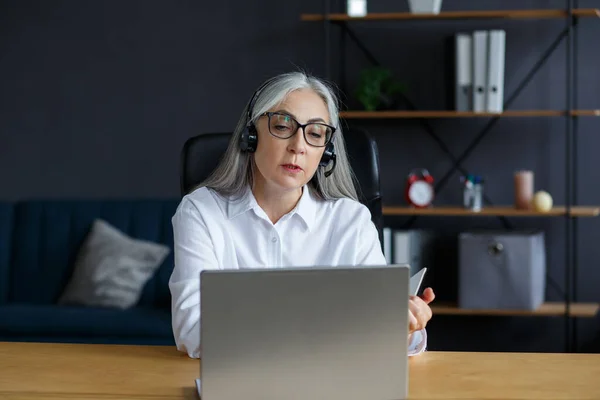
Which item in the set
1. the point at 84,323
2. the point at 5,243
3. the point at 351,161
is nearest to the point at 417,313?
the point at 351,161

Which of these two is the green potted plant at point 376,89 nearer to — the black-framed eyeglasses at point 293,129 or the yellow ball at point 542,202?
the yellow ball at point 542,202

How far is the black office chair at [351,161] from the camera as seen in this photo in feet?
6.88

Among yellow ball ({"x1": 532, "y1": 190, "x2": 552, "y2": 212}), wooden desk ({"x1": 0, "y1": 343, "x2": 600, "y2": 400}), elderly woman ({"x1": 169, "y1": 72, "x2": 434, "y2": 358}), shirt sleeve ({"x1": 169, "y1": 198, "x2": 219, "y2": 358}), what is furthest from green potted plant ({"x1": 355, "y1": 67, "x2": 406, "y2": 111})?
wooden desk ({"x1": 0, "y1": 343, "x2": 600, "y2": 400})

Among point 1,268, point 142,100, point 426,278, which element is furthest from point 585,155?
point 1,268

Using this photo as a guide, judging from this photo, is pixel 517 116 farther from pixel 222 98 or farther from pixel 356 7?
pixel 222 98

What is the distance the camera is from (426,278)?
13.0 ft

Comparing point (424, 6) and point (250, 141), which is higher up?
point (424, 6)

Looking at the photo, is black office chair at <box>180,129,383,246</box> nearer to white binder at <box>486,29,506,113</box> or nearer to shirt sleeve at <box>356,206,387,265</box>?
shirt sleeve at <box>356,206,387,265</box>

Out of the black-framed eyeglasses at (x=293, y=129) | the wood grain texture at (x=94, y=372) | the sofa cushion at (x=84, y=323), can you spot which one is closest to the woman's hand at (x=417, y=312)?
the wood grain texture at (x=94, y=372)

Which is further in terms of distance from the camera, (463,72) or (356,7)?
(356,7)

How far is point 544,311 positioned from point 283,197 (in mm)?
1990

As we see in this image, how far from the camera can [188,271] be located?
174cm

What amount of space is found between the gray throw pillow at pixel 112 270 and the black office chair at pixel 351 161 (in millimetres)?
1700

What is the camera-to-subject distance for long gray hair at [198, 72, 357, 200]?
1937mm
